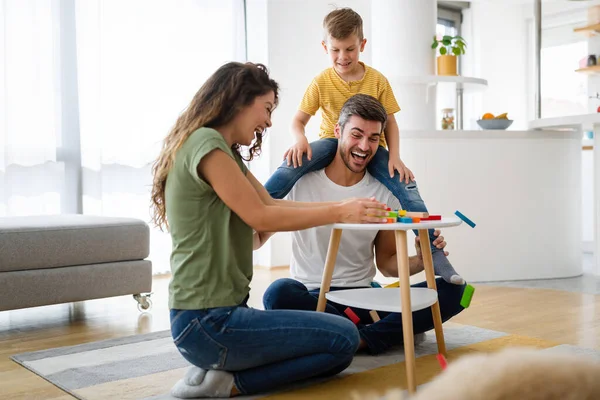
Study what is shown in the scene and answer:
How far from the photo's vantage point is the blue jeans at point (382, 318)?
2.33 m

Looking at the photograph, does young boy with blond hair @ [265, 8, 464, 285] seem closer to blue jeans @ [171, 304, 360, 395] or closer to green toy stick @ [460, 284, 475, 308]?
green toy stick @ [460, 284, 475, 308]

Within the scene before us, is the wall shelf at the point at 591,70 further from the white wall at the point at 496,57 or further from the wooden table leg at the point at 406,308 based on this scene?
the wooden table leg at the point at 406,308

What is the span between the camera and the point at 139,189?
14.4ft

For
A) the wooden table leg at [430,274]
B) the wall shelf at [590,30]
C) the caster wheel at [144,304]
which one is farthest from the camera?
the wall shelf at [590,30]

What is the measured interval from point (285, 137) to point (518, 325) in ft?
8.11

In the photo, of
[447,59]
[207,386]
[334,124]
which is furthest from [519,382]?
[447,59]

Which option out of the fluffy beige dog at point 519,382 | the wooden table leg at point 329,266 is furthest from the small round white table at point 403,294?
the fluffy beige dog at point 519,382

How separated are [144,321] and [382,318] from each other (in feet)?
3.76

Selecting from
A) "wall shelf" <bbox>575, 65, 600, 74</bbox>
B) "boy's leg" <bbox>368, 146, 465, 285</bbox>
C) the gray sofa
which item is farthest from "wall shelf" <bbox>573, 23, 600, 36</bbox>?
the gray sofa

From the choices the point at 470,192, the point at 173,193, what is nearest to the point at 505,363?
the point at 173,193

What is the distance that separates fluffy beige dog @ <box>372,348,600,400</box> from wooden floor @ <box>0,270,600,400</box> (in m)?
1.92

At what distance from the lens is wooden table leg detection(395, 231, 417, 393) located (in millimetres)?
1855

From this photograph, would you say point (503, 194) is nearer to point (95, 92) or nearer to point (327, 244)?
point (327, 244)

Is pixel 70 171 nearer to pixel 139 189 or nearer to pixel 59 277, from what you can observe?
pixel 139 189
